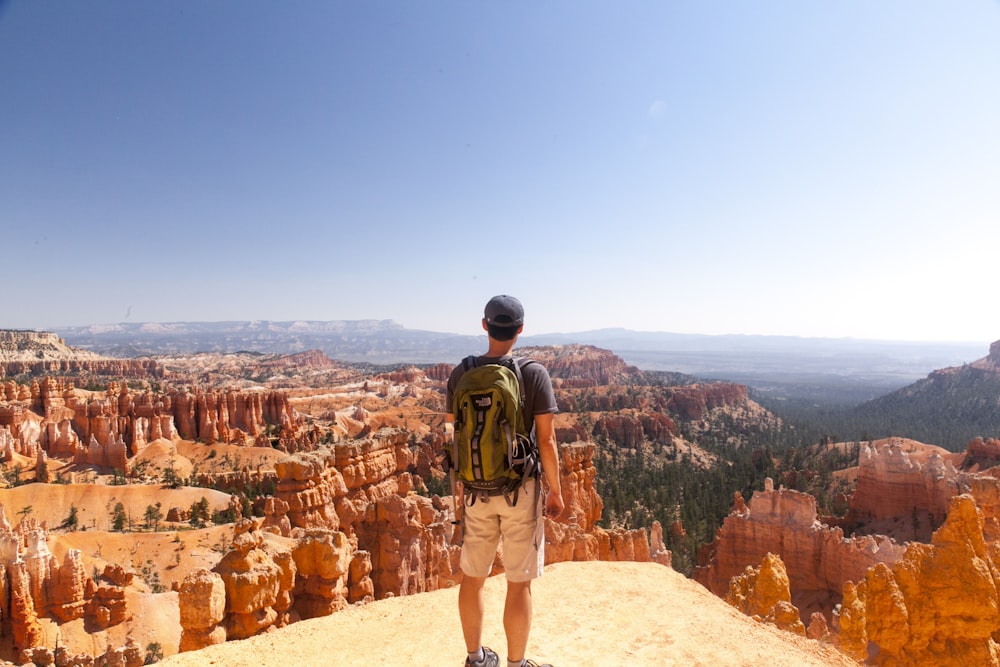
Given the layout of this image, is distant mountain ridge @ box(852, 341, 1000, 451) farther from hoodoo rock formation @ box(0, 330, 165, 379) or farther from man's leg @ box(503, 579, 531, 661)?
hoodoo rock formation @ box(0, 330, 165, 379)

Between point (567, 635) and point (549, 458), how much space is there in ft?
10.2

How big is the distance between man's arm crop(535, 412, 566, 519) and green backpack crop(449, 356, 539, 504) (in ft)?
0.35

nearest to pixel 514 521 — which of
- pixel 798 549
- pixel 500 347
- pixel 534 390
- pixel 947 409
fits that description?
pixel 534 390

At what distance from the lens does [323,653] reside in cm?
577

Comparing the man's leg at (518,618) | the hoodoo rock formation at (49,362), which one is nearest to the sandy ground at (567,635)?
the man's leg at (518,618)

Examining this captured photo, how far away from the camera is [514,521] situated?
4.14 meters

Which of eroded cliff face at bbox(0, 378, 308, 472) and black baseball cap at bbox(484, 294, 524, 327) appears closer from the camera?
black baseball cap at bbox(484, 294, 524, 327)

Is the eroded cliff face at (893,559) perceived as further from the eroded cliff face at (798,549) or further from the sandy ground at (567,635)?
the sandy ground at (567,635)

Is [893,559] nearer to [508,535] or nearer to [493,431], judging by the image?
[508,535]

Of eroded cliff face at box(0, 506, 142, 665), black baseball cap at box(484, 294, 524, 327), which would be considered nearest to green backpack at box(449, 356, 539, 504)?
black baseball cap at box(484, 294, 524, 327)

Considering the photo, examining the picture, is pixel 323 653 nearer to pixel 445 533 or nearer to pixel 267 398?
pixel 445 533

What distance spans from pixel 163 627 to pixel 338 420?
50837 millimetres

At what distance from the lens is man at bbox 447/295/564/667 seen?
13.4 feet

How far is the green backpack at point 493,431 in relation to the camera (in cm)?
386
